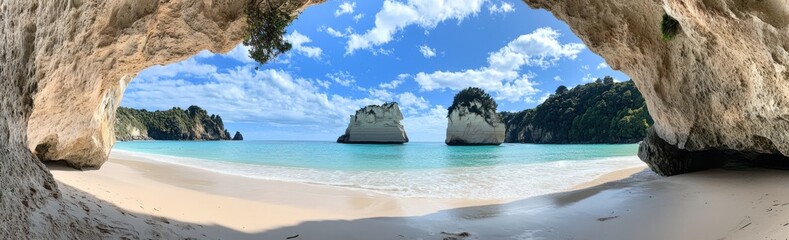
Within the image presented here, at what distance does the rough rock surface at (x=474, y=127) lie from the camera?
78375 millimetres

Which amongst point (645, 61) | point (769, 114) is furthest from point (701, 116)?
point (769, 114)

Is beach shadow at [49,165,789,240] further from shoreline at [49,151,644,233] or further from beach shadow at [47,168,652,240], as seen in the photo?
shoreline at [49,151,644,233]

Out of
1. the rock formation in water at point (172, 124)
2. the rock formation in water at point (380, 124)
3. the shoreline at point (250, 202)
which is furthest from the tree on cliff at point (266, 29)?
the rock formation in water at point (172, 124)

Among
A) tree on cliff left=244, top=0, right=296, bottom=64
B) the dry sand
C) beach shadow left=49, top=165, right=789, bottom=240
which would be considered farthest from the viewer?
tree on cliff left=244, top=0, right=296, bottom=64

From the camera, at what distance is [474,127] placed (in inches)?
3110

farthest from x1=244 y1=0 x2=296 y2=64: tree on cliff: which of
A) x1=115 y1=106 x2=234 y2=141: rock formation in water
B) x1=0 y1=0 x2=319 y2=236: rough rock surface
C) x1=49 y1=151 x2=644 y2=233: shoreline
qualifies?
x1=115 y1=106 x2=234 y2=141: rock formation in water

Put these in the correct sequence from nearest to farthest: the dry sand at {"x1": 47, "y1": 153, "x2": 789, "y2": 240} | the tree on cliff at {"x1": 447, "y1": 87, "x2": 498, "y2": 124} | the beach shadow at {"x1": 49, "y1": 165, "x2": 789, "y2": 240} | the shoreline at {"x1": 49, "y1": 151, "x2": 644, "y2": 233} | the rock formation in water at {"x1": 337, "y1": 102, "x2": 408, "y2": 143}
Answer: the beach shadow at {"x1": 49, "y1": 165, "x2": 789, "y2": 240}, the dry sand at {"x1": 47, "y1": 153, "x2": 789, "y2": 240}, the shoreline at {"x1": 49, "y1": 151, "x2": 644, "y2": 233}, the tree on cliff at {"x1": 447, "y1": 87, "x2": 498, "y2": 124}, the rock formation in water at {"x1": 337, "y1": 102, "x2": 408, "y2": 143}

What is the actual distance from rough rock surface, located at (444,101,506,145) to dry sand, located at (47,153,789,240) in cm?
6972

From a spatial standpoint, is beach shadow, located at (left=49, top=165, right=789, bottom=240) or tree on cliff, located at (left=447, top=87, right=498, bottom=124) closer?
beach shadow, located at (left=49, top=165, right=789, bottom=240)

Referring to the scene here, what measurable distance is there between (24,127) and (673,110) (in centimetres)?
1040

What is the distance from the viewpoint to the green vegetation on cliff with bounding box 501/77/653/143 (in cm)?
7038

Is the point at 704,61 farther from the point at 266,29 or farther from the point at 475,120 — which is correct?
the point at 475,120

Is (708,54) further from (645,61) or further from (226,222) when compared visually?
(226,222)

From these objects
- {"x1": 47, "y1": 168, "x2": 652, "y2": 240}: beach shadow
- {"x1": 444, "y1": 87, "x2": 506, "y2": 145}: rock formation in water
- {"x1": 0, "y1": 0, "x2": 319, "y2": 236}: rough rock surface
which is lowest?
{"x1": 47, "y1": 168, "x2": 652, "y2": 240}: beach shadow
